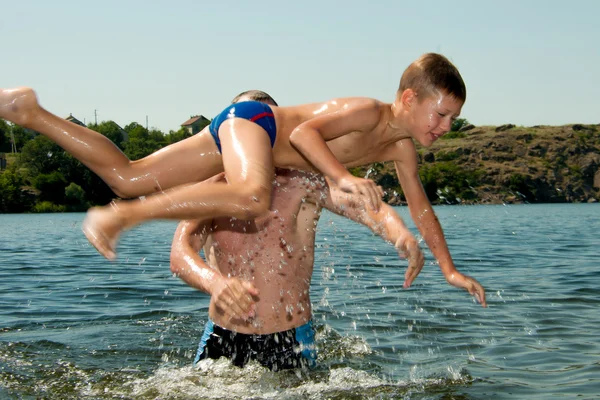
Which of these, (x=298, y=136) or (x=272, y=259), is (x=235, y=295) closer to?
(x=272, y=259)

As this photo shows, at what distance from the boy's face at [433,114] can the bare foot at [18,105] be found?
7.97 feet

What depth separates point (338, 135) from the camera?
4758mm

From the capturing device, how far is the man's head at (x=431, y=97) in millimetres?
4730

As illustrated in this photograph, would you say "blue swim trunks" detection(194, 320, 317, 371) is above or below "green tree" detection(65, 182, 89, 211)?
above

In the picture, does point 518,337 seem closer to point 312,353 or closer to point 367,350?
point 367,350

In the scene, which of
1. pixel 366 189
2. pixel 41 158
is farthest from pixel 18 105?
pixel 41 158

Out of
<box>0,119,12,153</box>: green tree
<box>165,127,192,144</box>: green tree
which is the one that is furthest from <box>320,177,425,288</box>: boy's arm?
<box>165,127,192,144</box>: green tree

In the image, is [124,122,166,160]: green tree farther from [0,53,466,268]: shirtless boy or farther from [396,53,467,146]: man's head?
[396,53,467,146]: man's head

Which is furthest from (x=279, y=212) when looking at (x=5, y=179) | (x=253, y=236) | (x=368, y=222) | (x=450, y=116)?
(x=5, y=179)

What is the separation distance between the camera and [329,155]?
436cm

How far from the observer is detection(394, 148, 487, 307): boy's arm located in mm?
5039

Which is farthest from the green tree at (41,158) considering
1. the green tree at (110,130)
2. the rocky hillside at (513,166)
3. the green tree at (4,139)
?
the green tree at (110,130)

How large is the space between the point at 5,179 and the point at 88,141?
7763 centimetres

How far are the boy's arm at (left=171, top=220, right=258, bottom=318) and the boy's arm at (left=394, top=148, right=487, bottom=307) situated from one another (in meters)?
1.52
